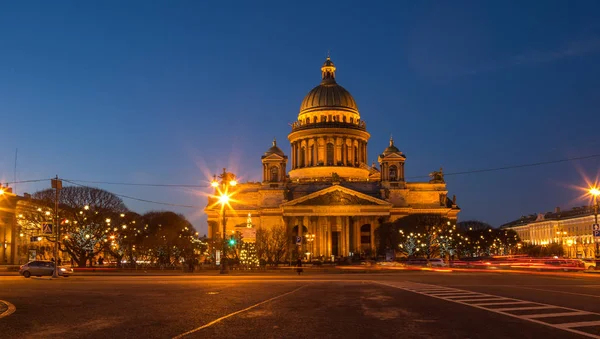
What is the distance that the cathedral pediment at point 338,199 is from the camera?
127 metres

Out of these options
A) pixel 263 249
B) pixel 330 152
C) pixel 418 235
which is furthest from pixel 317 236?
pixel 263 249

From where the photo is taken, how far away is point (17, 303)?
79.9ft

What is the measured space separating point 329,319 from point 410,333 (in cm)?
364

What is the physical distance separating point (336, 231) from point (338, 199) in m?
8.32

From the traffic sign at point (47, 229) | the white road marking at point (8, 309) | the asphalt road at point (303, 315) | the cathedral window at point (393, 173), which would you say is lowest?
the asphalt road at point (303, 315)

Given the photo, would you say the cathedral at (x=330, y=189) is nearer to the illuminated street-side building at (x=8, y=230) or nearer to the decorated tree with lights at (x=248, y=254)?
the decorated tree with lights at (x=248, y=254)

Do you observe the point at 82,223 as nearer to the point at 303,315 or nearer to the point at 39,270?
the point at 39,270

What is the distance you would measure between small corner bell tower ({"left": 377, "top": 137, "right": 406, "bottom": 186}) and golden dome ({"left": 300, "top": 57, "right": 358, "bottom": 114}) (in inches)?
860

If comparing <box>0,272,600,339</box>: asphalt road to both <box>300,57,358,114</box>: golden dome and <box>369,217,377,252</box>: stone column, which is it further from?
<box>300,57,358,114</box>: golden dome

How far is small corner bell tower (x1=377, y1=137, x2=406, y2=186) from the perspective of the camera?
135 m

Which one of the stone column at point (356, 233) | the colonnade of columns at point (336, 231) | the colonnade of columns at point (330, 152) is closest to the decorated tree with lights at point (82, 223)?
the colonnade of columns at point (336, 231)

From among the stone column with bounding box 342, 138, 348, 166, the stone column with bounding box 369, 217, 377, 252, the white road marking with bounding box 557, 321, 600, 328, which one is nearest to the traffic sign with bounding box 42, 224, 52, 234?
the white road marking with bounding box 557, 321, 600, 328

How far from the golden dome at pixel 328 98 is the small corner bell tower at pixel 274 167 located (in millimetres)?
20817

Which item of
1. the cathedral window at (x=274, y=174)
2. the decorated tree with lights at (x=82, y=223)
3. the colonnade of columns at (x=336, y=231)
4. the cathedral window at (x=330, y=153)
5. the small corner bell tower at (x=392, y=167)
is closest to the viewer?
the decorated tree with lights at (x=82, y=223)
